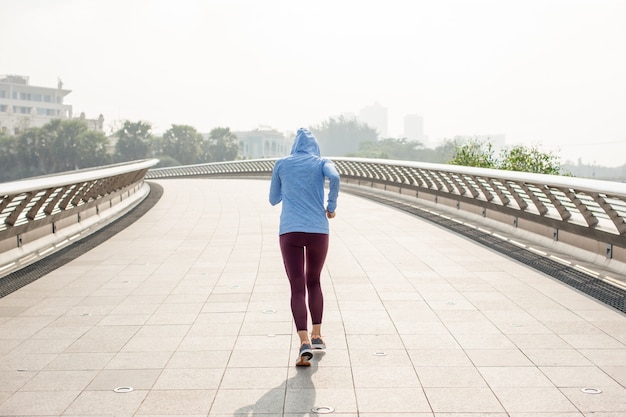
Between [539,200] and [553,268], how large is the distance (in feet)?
7.07

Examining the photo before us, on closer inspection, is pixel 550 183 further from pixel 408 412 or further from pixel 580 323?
pixel 408 412

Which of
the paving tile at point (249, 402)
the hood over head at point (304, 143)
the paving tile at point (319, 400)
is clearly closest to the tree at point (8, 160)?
the hood over head at point (304, 143)

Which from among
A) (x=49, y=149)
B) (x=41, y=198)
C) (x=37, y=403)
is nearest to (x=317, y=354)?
(x=37, y=403)

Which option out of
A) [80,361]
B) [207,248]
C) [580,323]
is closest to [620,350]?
[580,323]

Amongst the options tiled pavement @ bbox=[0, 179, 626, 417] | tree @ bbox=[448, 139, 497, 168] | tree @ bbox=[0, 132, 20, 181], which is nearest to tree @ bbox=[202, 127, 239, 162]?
tree @ bbox=[0, 132, 20, 181]

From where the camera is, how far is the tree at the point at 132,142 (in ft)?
509

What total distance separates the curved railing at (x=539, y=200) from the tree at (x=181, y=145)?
491 ft

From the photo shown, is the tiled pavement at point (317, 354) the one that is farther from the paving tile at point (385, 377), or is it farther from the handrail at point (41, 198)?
the handrail at point (41, 198)

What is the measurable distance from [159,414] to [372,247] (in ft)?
25.9

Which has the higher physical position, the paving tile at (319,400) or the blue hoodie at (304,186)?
the blue hoodie at (304,186)

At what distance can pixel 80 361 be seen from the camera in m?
5.89

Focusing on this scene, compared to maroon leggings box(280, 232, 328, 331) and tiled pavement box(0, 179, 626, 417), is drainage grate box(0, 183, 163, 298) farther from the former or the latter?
maroon leggings box(280, 232, 328, 331)

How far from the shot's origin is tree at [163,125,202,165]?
552ft

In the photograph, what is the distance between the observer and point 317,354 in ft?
19.9
